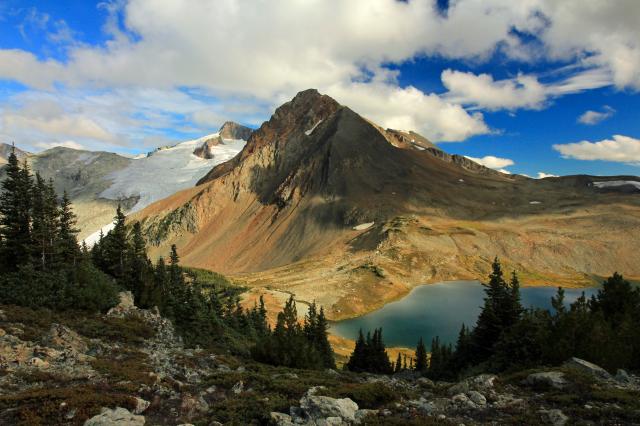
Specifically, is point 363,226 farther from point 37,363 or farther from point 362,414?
point 362,414

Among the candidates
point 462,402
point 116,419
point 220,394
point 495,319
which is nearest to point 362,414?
point 462,402

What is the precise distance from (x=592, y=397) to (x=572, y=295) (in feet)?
368

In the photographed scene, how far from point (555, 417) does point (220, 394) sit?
13.6 meters

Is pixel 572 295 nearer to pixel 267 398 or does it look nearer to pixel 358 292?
pixel 358 292

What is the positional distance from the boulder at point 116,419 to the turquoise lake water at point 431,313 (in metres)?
72.7

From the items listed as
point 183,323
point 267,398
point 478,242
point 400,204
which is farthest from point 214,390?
point 400,204

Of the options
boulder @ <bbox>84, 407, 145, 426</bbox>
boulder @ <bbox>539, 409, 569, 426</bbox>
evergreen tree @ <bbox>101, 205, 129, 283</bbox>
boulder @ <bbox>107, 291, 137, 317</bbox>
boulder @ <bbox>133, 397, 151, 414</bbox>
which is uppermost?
evergreen tree @ <bbox>101, 205, 129, 283</bbox>

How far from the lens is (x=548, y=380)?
2005 centimetres

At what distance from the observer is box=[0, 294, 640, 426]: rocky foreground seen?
14.5 meters

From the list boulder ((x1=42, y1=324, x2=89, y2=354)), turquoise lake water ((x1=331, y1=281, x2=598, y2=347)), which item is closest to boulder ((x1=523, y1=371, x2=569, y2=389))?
boulder ((x1=42, y1=324, x2=89, y2=354))

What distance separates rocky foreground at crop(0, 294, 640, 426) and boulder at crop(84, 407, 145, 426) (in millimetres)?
31

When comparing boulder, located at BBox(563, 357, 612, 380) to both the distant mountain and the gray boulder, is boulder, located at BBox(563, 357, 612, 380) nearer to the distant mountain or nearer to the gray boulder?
the gray boulder

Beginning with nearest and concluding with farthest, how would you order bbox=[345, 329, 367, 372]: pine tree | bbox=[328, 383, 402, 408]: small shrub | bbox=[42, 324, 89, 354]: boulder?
bbox=[328, 383, 402, 408]: small shrub < bbox=[42, 324, 89, 354]: boulder < bbox=[345, 329, 367, 372]: pine tree

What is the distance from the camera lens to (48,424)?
13.0m
